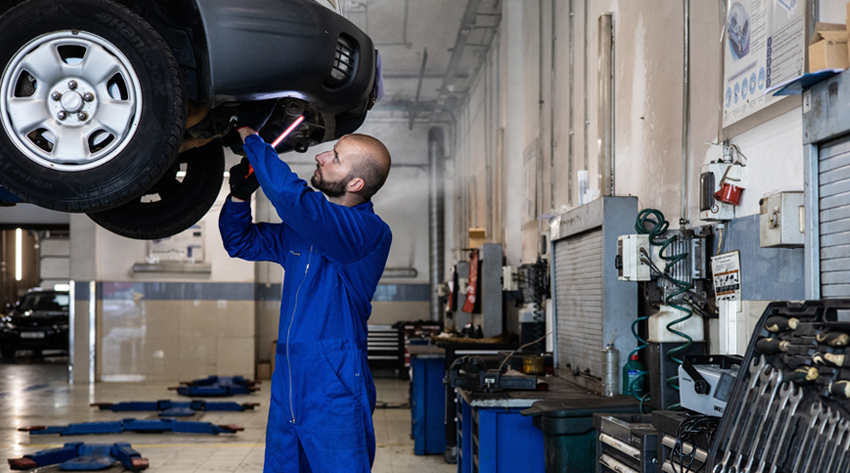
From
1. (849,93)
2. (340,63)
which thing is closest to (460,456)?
(340,63)

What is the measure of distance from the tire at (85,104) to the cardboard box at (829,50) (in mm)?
1471

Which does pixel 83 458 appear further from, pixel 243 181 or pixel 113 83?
pixel 113 83

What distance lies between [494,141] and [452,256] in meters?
3.45

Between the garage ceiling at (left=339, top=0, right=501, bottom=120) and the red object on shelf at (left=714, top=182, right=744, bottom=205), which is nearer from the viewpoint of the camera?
the red object on shelf at (left=714, top=182, right=744, bottom=205)

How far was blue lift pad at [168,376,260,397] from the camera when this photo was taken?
7.96 m

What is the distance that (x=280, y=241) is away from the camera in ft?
7.11

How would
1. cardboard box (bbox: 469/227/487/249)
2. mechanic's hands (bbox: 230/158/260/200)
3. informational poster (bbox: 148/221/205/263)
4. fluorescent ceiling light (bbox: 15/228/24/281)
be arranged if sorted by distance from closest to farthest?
mechanic's hands (bbox: 230/158/260/200)
cardboard box (bbox: 469/227/487/249)
informational poster (bbox: 148/221/205/263)
fluorescent ceiling light (bbox: 15/228/24/281)

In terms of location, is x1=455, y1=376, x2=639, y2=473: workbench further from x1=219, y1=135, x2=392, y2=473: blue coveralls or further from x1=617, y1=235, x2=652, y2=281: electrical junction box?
x1=219, y1=135, x2=392, y2=473: blue coveralls

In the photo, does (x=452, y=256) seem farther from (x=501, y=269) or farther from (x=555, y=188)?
(x=555, y=188)

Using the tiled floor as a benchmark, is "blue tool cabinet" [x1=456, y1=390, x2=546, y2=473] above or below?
above

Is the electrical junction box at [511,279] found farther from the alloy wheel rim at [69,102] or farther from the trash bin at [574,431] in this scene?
the alloy wheel rim at [69,102]

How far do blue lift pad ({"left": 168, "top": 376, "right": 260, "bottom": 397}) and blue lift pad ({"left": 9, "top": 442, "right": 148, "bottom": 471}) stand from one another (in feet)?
10.2

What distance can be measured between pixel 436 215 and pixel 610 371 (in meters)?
8.13

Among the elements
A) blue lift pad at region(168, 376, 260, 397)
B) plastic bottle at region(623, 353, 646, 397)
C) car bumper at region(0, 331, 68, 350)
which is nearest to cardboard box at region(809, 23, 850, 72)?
plastic bottle at region(623, 353, 646, 397)
